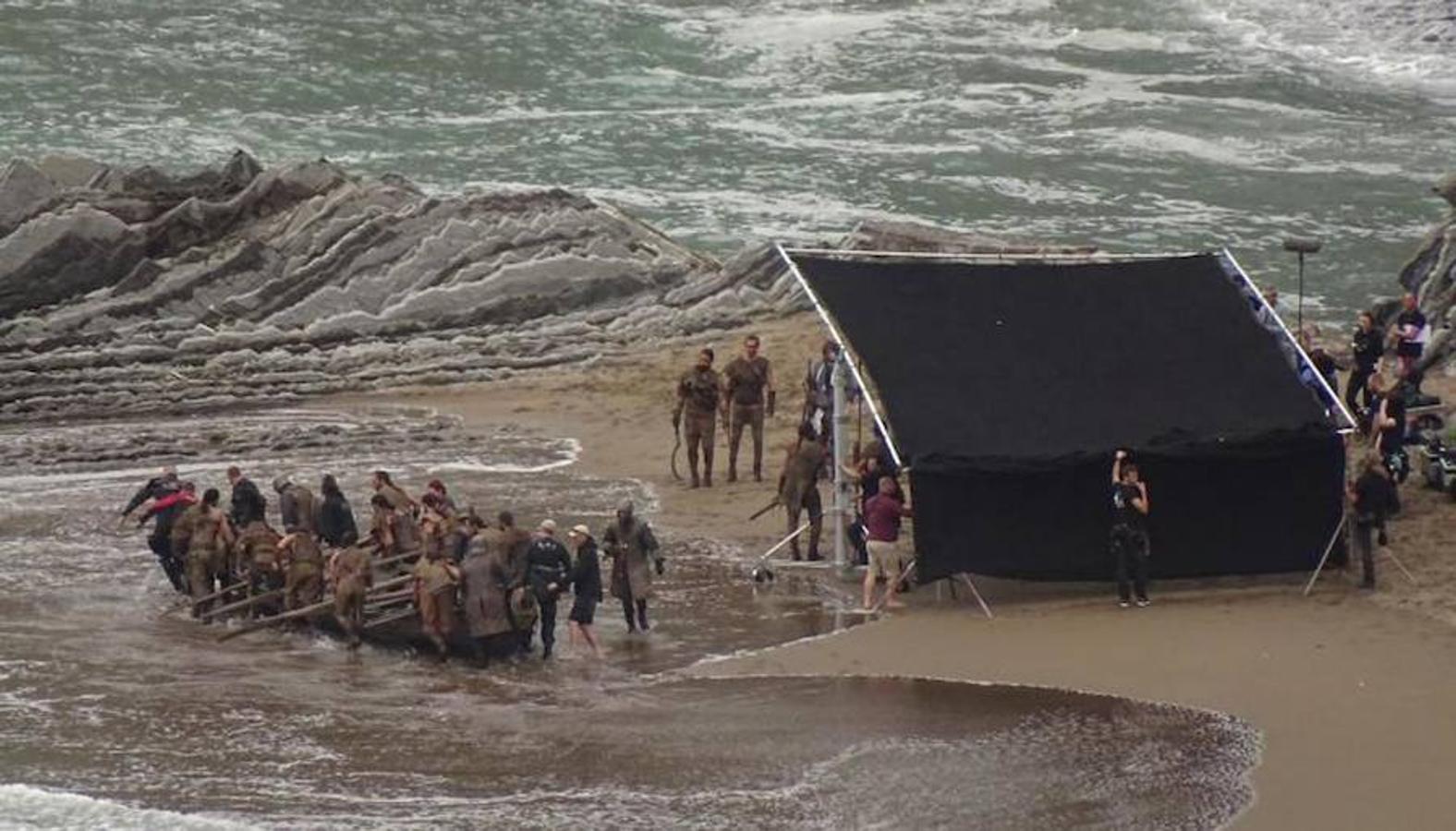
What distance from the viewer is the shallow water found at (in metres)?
17.7

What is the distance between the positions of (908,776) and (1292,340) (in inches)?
258

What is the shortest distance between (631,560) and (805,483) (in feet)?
7.95

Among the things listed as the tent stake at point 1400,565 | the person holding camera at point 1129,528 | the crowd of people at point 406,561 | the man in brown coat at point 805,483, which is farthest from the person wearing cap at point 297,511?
the tent stake at point 1400,565

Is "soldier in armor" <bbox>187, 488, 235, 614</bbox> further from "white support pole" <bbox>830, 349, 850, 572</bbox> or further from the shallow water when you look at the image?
"white support pole" <bbox>830, 349, 850, 572</bbox>

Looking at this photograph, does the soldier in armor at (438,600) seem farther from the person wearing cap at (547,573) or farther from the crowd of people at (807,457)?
the crowd of people at (807,457)

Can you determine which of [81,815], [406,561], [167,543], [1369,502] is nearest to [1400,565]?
[1369,502]

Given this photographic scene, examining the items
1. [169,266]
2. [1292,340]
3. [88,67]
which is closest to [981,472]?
[1292,340]

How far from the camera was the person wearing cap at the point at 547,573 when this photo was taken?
21.4 m

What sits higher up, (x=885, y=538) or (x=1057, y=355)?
(x=1057, y=355)

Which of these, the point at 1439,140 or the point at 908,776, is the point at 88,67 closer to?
the point at 1439,140

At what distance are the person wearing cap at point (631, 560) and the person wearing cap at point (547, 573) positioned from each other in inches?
18.1

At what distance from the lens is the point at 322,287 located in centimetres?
3578

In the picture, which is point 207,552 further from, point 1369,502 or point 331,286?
point 331,286

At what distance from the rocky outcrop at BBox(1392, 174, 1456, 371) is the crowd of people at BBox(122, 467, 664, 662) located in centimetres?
929
